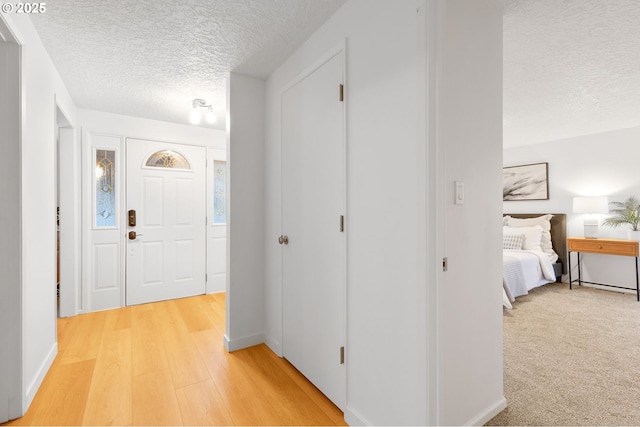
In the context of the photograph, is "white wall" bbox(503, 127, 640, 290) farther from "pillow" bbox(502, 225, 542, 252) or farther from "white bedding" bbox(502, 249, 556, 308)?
"white bedding" bbox(502, 249, 556, 308)

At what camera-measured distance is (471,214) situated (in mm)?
1543

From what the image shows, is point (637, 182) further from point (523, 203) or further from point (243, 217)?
point (243, 217)

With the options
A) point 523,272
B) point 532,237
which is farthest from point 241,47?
point 532,237

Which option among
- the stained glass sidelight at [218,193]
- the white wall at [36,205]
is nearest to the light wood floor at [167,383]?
the white wall at [36,205]

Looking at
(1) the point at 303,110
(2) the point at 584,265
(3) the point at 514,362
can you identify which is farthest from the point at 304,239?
(2) the point at 584,265

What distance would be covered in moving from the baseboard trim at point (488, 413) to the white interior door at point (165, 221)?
11.7 ft

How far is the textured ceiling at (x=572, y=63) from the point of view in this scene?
1.80 m

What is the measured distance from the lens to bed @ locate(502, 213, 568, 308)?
3.81 meters

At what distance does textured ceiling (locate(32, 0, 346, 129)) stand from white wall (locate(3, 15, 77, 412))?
7.8 inches

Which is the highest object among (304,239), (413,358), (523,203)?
(523,203)

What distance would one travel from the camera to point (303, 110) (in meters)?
2.17

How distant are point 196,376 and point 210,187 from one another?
269 centimetres

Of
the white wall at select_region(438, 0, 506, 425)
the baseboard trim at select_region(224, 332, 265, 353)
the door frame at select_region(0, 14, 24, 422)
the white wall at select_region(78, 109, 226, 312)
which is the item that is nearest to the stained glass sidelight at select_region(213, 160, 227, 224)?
the white wall at select_region(78, 109, 226, 312)

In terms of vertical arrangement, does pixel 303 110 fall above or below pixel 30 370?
above
